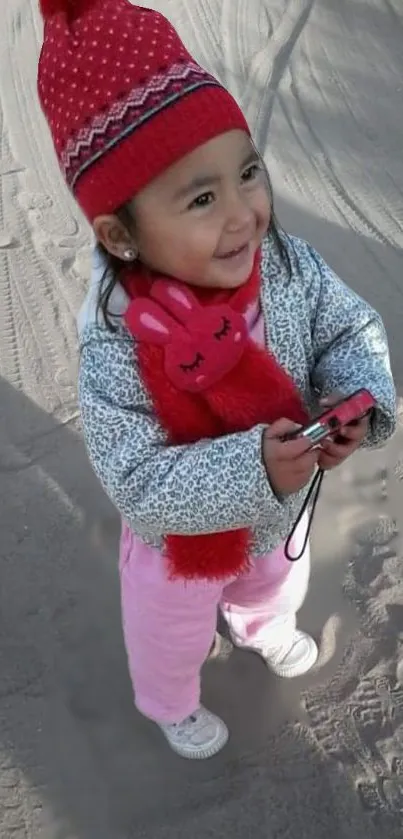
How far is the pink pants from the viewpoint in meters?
1.35

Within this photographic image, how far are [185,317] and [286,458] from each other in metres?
0.22

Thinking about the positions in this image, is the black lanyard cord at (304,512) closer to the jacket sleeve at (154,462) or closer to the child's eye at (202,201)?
the jacket sleeve at (154,462)

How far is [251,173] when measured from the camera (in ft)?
3.71

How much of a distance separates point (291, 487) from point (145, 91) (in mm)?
504

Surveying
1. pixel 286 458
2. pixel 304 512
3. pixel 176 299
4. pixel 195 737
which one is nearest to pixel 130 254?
pixel 176 299

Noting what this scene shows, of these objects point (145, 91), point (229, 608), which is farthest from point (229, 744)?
point (145, 91)

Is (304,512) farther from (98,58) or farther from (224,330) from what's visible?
(98,58)

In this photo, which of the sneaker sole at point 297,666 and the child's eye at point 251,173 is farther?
the sneaker sole at point 297,666

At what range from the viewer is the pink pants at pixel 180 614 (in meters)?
1.35

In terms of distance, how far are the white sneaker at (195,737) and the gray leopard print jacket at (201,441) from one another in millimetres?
527

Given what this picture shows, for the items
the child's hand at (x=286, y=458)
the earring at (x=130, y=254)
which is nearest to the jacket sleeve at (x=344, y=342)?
the child's hand at (x=286, y=458)

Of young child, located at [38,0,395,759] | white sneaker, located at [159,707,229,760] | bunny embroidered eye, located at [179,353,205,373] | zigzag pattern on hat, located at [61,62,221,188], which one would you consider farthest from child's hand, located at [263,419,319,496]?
white sneaker, located at [159,707,229,760]

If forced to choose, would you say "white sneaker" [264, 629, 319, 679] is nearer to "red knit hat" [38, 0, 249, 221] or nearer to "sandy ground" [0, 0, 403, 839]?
"sandy ground" [0, 0, 403, 839]

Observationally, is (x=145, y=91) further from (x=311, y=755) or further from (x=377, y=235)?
(x=377, y=235)
